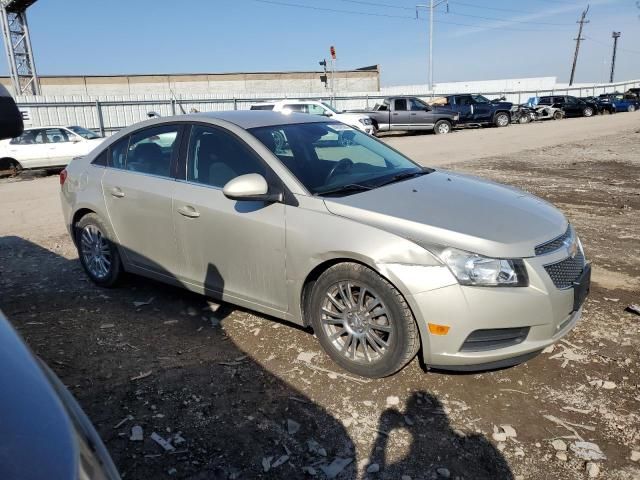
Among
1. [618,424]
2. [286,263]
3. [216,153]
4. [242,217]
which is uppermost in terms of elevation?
[216,153]

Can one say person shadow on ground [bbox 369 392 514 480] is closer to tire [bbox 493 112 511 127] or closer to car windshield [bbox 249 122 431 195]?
car windshield [bbox 249 122 431 195]

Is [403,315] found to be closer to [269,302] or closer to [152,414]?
[269,302]

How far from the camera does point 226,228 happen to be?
12.1ft

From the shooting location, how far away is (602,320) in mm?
3980

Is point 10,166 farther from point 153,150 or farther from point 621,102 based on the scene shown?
point 621,102

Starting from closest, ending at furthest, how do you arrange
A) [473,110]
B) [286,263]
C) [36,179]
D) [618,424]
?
1. [618,424]
2. [286,263]
3. [36,179]
4. [473,110]

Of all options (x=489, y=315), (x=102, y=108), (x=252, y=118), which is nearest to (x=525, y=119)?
(x=102, y=108)

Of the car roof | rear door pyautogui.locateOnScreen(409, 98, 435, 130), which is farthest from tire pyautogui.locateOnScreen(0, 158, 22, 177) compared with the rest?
rear door pyautogui.locateOnScreen(409, 98, 435, 130)

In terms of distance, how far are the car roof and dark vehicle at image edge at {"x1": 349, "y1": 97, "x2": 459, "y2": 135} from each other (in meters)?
22.6

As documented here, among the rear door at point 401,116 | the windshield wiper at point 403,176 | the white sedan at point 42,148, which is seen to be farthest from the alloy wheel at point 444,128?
the windshield wiper at point 403,176

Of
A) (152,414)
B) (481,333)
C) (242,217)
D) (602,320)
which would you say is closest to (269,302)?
(242,217)

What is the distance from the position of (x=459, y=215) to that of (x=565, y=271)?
0.71m

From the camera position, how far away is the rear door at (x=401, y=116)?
26.5 metres

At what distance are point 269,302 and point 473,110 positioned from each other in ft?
91.0
